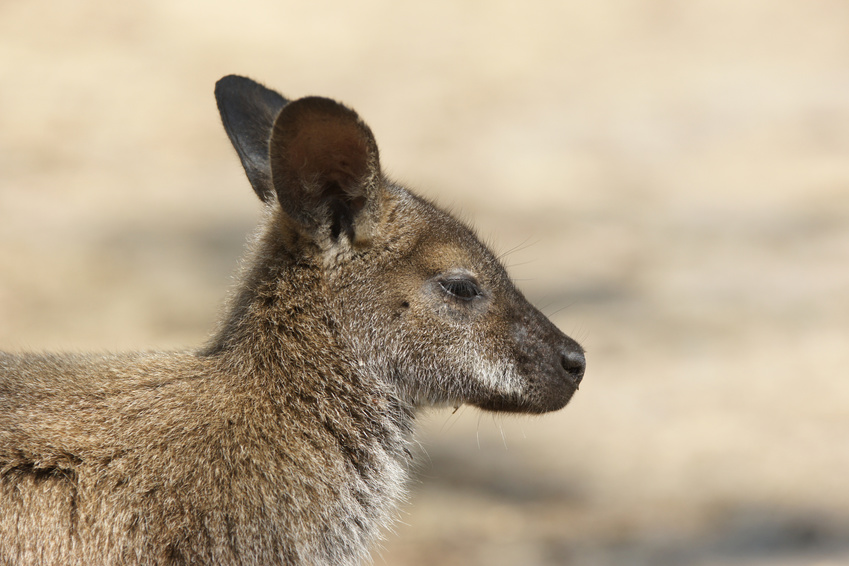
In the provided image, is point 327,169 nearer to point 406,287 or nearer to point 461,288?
point 406,287

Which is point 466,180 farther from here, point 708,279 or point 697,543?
point 697,543

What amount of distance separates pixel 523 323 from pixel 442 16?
9866 millimetres

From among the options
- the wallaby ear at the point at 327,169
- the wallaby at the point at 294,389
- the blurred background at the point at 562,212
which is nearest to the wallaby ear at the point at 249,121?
the wallaby at the point at 294,389

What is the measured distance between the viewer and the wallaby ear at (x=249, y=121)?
4086 mm

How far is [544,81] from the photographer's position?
11.9m

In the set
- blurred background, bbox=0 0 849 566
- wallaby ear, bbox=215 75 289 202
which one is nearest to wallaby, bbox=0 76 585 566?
wallaby ear, bbox=215 75 289 202

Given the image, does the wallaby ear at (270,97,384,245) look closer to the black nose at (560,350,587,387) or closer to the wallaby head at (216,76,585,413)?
the wallaby head at (216,76,585,413)

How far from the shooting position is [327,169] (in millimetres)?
3451

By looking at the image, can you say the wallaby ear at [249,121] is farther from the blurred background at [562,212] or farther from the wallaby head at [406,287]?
the blurred background at [562,212]

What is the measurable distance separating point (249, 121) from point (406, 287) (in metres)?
1.10

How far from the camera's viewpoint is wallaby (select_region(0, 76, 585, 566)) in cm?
308

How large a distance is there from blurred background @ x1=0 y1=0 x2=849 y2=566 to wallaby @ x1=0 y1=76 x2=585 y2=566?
1164 millimetres

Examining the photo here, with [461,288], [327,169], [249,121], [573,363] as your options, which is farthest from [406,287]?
[249,121]

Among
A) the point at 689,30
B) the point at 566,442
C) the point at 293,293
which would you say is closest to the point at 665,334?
the point at 566,442
